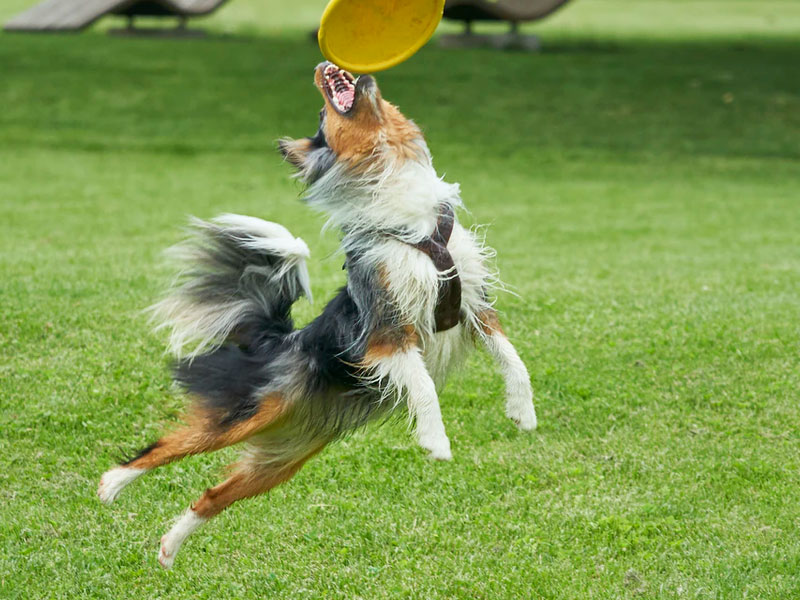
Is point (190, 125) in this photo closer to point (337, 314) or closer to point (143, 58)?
point (143, 58)

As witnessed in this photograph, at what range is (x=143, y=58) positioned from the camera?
72.9 ft

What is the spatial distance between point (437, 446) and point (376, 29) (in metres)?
1.72

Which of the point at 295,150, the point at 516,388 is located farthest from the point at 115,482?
the point at 516,388

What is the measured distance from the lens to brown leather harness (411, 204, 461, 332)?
12.7 ft

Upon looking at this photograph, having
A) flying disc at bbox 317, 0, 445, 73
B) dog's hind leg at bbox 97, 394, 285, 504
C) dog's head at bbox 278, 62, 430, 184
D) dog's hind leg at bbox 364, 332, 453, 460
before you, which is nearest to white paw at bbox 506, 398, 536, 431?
dog's hind leg at bbox 364, 332, 453, 460

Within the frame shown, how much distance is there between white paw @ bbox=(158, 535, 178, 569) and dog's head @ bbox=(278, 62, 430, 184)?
1758mm

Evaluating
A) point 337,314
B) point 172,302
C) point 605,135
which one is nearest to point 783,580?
point 337,314

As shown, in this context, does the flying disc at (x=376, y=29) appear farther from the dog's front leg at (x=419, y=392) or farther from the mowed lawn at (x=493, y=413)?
the mowed lawn at (x=493, y=413)

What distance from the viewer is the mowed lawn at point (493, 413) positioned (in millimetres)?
4707

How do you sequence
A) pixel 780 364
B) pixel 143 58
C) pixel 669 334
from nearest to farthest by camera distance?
pixel 780 364 → pixel 669 334 → pixel 143 58

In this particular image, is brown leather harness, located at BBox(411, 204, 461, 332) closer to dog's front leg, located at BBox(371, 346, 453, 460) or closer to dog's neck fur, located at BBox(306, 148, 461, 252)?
dog's neck fur, located at BBox(306, 148, 461, 252)

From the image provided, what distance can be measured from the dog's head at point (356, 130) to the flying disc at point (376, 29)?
0.40ft

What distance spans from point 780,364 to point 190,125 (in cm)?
1427

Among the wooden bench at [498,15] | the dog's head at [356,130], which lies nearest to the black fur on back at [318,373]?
the dog's head at [356,130]
